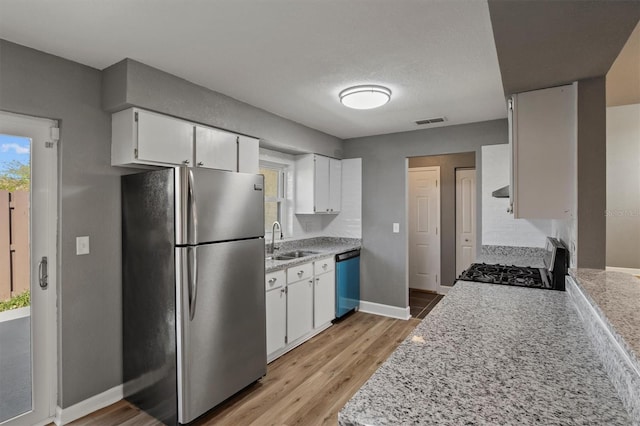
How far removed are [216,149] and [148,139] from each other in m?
0.58

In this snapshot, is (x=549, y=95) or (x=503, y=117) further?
(x=503, y=117)

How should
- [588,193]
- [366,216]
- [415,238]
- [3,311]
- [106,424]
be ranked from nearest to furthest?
[588,193]
[3,311]
[106,424]
[366,216]
[415,238]

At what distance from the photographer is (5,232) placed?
2070 mm

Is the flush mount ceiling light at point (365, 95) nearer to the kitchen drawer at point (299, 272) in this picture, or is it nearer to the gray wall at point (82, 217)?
the kitchen drawer at point (299, 272)

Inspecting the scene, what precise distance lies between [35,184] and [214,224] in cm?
115

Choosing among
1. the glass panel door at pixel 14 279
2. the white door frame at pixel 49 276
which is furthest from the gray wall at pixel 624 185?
the glass panel door at pixel 14 279

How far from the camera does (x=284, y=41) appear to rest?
198 centimetres

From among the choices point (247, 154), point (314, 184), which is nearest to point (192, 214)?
point (247, 154)

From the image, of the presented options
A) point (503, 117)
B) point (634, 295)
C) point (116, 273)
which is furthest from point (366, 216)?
point (634, 295)

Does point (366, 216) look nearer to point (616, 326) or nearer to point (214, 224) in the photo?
point (214, 224)

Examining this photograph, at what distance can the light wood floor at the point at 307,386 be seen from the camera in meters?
2.28

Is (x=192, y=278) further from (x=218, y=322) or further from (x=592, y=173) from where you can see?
(x=592, y=173)

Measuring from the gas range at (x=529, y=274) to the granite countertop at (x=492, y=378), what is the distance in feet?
1.85

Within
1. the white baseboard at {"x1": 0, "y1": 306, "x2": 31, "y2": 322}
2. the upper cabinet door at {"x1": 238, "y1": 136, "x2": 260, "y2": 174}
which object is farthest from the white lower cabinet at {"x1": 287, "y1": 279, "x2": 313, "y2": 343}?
the white baseboard at {"x1": 0, "y1": 306, "x2": 31, "y2": 322}
